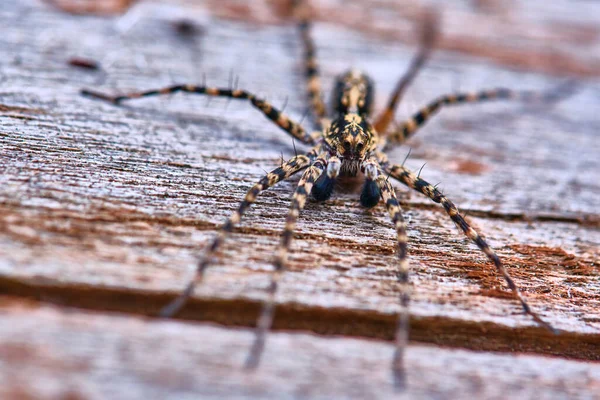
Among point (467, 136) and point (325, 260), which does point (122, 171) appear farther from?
point (467, 136)

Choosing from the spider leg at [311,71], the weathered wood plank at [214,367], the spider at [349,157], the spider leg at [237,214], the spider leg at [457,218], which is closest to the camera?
the weathered wood plank at [214,367]

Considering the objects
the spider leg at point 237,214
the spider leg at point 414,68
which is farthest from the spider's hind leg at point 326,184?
the spider leg at point 414,68

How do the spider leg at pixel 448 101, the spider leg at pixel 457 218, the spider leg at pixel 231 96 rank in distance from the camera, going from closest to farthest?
the spider leg at pixel 457 218 < the spider leg at pixel 231 96 < the spider leg at pixel 448 101

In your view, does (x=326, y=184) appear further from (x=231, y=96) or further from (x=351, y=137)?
(x=231, y=96)

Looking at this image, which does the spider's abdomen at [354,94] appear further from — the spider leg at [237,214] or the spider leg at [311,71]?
the spider leg at [237,214]

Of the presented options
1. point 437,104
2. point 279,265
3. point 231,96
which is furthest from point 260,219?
point 437,104

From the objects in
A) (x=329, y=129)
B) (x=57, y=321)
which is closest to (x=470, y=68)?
(x=329, y=129)

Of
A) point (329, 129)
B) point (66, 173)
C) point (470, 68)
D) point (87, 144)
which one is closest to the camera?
point (66, 173)

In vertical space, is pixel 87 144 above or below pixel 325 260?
above
